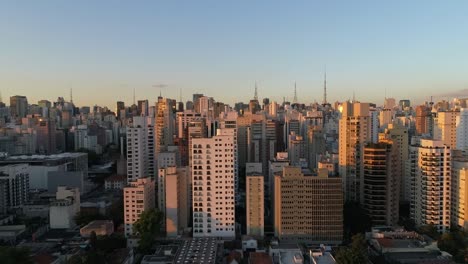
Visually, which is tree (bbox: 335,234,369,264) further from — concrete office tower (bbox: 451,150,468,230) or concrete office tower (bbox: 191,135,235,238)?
concrete office tower (bbox: 451,150,468,230)

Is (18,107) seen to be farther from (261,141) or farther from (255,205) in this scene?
(255,205)

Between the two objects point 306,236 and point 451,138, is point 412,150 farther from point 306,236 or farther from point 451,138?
point 451,138

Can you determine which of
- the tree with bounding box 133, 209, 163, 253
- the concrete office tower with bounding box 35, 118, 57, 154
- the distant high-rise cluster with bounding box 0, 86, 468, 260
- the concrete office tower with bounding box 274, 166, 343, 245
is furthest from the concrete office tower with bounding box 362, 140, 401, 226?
the concrete office tower with bounding box 35, 118, 57, 154

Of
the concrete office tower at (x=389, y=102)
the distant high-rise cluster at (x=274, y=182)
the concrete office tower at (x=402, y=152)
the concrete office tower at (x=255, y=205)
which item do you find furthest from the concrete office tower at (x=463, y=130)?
the concrete office tower at (x=389, y=102)

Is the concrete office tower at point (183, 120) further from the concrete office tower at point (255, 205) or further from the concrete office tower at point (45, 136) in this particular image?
the concrete office tower at point (255, 205)

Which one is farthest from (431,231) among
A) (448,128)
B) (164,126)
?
(164,126)

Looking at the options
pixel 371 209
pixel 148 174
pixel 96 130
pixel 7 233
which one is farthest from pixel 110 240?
pixel 96 130
